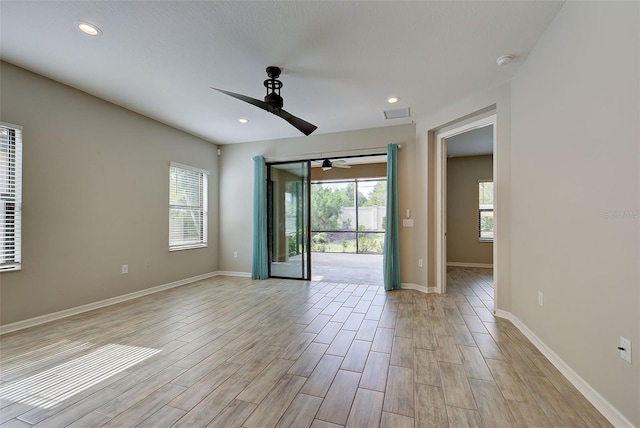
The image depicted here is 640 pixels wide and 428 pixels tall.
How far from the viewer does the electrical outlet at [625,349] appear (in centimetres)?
142

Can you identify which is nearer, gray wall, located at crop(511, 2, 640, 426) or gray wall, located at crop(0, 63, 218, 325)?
gray wall, located at crop(511, 2, 640, 426)

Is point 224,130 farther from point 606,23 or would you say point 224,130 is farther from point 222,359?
point 606,23

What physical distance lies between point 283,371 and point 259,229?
3.44 m

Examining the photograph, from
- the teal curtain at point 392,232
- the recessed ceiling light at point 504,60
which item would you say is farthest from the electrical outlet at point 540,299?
the recessed ceiling light at point 504,60

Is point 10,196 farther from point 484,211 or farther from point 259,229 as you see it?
point 484,211

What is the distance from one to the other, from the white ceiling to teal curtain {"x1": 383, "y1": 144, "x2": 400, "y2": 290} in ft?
3.34

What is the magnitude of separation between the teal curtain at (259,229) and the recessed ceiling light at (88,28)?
3.14 metres

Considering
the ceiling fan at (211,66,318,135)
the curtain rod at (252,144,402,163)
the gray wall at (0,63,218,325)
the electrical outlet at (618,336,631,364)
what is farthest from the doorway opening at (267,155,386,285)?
the electrical outlet at (618,336,631,364)

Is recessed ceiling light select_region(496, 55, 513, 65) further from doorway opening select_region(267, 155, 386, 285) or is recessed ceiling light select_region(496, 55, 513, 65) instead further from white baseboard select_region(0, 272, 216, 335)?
white baseboard select_region(0, 272, 216, 335)

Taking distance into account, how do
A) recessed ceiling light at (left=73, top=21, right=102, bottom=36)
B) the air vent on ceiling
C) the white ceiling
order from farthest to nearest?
the air vent on ceiling < recessed ceiling light at (left=73, top=21, right=102, bottom=36) < the white ceiling

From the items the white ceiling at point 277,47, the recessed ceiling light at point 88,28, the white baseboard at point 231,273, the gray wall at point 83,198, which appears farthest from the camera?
the white baseboard at point 231,273

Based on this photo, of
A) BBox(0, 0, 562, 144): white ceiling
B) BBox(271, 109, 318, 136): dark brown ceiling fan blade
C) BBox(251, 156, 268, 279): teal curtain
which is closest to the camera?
BBox(0, 0, 562, 144): white ceiling

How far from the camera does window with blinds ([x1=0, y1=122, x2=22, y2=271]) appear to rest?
2725mm

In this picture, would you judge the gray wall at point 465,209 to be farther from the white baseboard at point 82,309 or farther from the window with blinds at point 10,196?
the window with blinds at point 10,196
